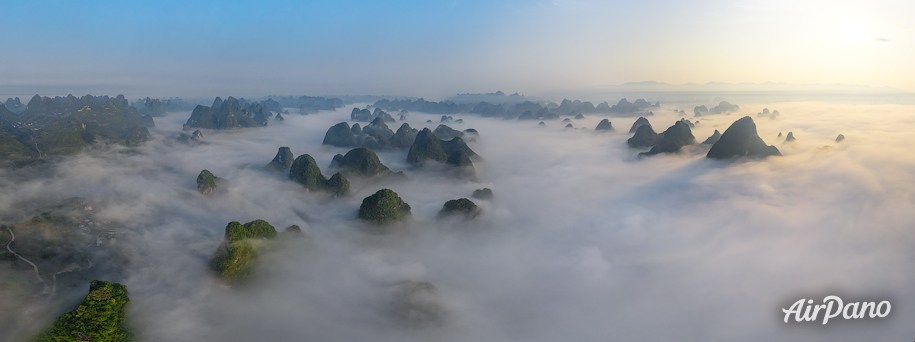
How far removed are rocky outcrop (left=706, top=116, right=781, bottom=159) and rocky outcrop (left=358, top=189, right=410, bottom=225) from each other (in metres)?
78.1

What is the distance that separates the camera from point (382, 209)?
A: 6131cm

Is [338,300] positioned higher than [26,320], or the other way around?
[26,320]

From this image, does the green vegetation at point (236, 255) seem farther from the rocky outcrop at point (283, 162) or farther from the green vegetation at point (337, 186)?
the rocky outcrop at point (283, 162)

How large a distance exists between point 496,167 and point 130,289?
86627 millimetres

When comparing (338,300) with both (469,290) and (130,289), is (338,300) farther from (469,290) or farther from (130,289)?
(130,289)

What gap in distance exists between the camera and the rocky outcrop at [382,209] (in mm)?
61312

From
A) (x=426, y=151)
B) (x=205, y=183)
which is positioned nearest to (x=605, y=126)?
(x=426, y=151)

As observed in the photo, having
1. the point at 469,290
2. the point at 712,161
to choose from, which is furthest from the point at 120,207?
the point at 712,161

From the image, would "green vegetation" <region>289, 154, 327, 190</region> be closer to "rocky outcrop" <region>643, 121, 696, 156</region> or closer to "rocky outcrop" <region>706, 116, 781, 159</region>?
"rocky outcrop" <region>643, 121, 696, 156</region>

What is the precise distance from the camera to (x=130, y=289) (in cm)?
4231

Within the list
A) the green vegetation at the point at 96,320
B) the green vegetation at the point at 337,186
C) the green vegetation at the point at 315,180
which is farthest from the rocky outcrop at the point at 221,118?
the green vegetation at the point at 96,320

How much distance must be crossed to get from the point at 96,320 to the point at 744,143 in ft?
364

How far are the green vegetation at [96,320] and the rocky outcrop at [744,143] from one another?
108652 millimetres

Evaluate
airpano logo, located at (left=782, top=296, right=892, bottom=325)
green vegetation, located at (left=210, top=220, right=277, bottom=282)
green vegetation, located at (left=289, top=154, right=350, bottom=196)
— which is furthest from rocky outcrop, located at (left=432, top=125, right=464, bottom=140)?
airpano logo, located at (left=782, top=296, right=892, bottom=325)
